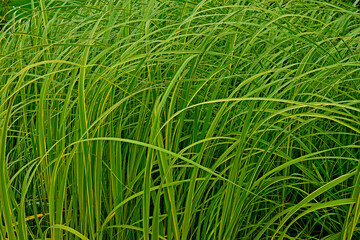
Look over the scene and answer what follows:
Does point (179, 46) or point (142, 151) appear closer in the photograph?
point (142, 151)

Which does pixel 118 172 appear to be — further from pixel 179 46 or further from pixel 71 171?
pixel 179 46

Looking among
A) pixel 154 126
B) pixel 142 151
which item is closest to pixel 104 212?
pixel 142 151

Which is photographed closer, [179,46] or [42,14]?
[179,46]

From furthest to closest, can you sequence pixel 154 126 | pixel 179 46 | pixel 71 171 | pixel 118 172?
pixel 179 46, pixel 71 171, pixel 118 172, pixel 154 126

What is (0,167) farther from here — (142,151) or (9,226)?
(142,151)

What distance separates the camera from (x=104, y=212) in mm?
1435

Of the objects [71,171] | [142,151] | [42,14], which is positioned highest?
[42,14]

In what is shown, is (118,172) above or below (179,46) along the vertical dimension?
below

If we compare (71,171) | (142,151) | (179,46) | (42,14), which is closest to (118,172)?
(142,151)

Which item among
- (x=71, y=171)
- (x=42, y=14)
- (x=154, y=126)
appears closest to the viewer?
(x=154, y=126)

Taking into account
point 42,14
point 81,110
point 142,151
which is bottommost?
point 142,151

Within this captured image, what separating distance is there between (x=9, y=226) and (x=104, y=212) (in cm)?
38

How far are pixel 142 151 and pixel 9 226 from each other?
40 centimetres

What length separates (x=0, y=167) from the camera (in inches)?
41.9
